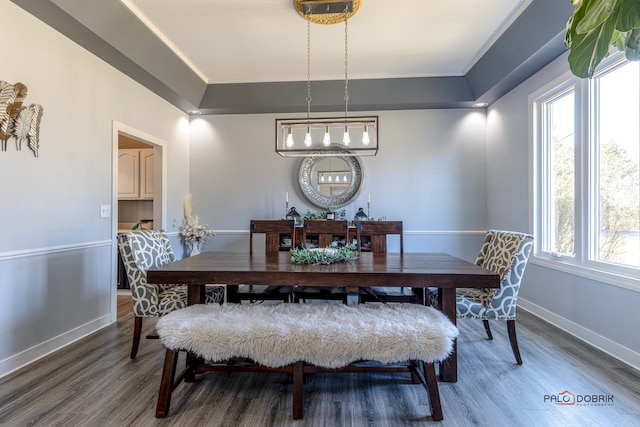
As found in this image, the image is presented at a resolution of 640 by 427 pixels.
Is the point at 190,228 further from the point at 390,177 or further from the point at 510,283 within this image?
the point at 510,283

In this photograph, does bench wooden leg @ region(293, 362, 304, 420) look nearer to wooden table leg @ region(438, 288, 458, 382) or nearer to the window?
wooden table leg @ region(438, 288, 458, 382)

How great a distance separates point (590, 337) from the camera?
2.45 meters

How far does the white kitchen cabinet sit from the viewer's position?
4422mm

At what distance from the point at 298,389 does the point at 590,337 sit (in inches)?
98.6

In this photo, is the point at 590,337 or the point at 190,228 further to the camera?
the point at 190,228

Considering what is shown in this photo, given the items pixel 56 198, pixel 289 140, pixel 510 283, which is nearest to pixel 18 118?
pixel 56 198

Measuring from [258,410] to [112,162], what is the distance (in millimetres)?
2727

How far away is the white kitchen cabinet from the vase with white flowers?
635 mm

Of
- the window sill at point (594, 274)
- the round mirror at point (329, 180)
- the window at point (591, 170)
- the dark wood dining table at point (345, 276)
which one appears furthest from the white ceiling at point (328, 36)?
the window sill at point (594, 274)

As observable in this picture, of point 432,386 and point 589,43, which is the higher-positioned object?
point 589,43

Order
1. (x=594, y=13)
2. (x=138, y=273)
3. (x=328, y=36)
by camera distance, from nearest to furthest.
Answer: (x=594, y=13)
(x=138, y=273)
(x=328, y=36)

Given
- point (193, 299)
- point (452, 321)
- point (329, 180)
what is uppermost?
point (329, 180)

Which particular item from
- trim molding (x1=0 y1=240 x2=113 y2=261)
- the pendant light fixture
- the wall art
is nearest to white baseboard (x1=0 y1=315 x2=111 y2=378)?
trim molding (x1=0 y1=240 x2=113 y2=261)

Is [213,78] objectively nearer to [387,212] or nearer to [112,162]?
[112,162]
